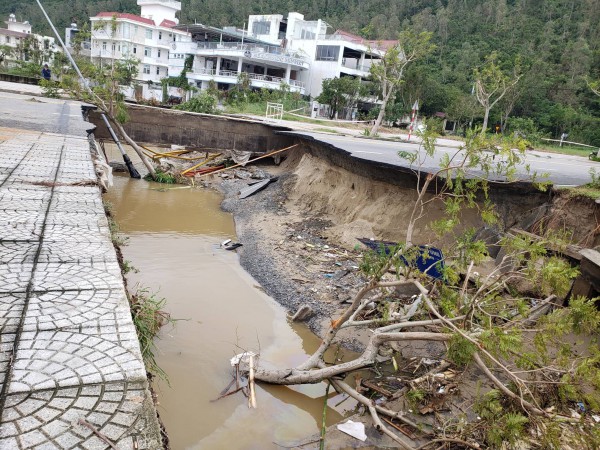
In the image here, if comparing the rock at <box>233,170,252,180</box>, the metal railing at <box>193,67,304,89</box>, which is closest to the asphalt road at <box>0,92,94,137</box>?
the rock at <box>233,170,252,180</box>

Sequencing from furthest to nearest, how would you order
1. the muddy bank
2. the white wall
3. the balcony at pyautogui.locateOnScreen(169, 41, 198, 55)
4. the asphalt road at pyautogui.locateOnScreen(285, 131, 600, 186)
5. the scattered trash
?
the white wall < the balcony at pyautogui.locateOnScreen(169, 41, 198, 55) < the scattered trash < the asphalt road at pyautogui.locateOnScreen(285, 131, 600, 186) < the muddy bank

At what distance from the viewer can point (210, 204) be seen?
1343 cm

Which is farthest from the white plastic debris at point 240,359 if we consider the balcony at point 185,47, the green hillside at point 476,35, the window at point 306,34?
the window at point 306,34

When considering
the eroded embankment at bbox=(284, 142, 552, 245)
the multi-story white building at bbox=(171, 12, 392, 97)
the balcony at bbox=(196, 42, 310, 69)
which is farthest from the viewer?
the multi-story white building at bbox=(171, 12, 392, 97)

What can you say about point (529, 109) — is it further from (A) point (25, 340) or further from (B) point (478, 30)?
(A) point (25, 340)

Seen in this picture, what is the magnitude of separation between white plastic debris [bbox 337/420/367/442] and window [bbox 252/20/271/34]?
185 ft

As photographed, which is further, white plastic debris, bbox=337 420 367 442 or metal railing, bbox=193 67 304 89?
metal railing, bbox=193 67 304 89

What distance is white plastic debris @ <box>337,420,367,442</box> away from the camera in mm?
4316

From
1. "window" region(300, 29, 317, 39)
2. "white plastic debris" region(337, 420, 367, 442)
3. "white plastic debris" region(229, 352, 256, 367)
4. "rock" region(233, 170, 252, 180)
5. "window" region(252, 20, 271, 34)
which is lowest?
"white plastic debris" region(337, 420, 367, 442)

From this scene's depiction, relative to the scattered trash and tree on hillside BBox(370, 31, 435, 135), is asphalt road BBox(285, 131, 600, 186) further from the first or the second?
tree on hillside BBox(370, 31, 435, 135)

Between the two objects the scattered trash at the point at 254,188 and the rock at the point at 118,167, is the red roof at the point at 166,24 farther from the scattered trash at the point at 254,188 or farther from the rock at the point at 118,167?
the scattered trash at the point at 254,188

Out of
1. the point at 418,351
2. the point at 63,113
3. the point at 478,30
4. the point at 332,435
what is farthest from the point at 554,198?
the point at 478,30

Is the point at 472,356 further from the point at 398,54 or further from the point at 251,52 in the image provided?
the point at 251,52

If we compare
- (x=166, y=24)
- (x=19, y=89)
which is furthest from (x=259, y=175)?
(x=166, y=24)
